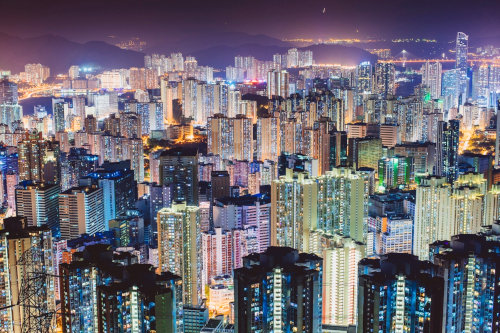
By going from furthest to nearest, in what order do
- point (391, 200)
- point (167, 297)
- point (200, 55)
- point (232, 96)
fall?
1. point (232, 96)
2. point (200, 55)
3. point (391, 200)
4. point (167, 297)

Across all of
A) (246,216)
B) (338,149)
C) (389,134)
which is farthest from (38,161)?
(389,134)

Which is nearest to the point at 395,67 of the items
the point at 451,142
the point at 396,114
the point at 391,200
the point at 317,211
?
the point at 396,114

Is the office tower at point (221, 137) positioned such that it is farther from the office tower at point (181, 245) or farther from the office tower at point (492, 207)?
the office tower at point (181, 245)

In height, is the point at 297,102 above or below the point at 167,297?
above

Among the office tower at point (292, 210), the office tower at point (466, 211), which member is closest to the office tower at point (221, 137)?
the office tower at point (292, 210)

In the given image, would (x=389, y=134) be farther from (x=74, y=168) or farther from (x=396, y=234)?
(x=74, y=168)

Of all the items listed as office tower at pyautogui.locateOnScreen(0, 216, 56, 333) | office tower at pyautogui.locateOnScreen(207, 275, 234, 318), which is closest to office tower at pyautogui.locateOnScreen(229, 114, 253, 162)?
office tower at pyautogui.locateOnScreen(207, 275, 234, 318)

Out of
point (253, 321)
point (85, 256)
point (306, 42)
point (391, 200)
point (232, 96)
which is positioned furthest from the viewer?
point (232, 96)

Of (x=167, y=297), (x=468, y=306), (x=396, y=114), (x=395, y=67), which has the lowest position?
(x=468, y=306)

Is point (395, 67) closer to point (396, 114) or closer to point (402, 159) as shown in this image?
point (396, 114)
